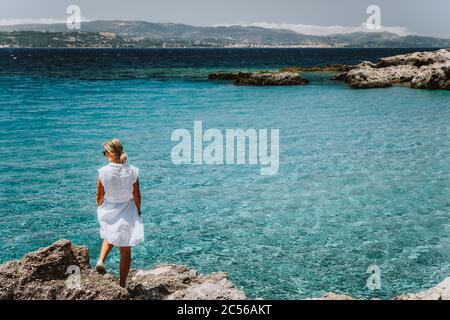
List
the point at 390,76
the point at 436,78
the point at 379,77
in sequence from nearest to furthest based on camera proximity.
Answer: the point at 436,78 → the point at 379,77 → the point at 390,76

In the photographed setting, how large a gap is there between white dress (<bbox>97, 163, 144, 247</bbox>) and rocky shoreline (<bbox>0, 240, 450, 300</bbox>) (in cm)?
67

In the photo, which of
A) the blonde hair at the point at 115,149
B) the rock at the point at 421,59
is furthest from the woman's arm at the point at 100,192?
the rock at the point at 421,59

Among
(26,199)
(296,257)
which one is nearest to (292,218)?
(296,257)

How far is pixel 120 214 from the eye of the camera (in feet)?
22.9

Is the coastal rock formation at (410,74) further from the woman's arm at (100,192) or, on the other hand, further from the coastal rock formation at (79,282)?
the woman's arm at (100,192)

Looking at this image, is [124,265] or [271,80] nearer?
[124,265]

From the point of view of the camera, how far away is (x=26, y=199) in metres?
13.7

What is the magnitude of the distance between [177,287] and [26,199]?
8.26 metres

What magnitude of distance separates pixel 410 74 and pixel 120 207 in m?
56.3

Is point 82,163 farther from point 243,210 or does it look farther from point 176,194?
point 243,210

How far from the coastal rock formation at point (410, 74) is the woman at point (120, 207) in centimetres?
4618

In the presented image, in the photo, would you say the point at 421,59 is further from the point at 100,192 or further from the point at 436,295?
the point at 100,192

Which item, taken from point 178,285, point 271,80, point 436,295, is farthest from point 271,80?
point 436,295

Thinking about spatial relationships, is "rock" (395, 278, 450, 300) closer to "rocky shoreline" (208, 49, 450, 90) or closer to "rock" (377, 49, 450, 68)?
"rocky shoreline" (208, 49, 450, 90)
